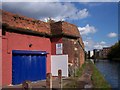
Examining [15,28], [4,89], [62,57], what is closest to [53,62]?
[62,57]

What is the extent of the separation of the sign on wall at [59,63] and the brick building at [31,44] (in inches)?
17.0

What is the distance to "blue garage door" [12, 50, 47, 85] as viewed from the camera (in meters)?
17.9

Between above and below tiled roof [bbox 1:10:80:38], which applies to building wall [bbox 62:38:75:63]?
below

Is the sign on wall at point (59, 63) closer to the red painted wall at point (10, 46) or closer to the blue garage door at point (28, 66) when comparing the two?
the blue garage door at point (28, 66)

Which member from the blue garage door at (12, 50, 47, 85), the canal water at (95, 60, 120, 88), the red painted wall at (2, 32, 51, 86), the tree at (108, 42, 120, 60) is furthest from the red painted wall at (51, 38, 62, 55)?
the tree at (108, 42, 120, 60)

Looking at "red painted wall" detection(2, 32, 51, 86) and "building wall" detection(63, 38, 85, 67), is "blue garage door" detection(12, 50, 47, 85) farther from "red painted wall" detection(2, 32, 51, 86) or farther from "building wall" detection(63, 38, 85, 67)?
"building wall" detection(63, 38, 85, 67)

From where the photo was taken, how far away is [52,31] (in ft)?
76.2

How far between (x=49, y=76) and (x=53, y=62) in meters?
10.5

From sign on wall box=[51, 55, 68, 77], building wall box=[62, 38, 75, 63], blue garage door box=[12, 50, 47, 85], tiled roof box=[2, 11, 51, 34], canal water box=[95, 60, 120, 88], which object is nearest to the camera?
A: tiled roof box=[2, 11, 51, 34]

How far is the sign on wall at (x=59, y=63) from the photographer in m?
22.4

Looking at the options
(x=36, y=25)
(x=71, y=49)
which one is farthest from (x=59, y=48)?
(x=36, y=25)

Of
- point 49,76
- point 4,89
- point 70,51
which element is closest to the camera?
point 49,76

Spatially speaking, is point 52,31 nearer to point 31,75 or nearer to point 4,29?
point 31,75

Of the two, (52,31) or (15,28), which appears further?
(52,31)
